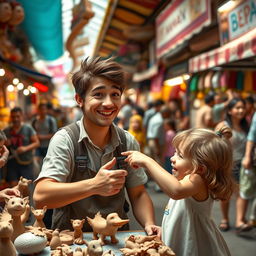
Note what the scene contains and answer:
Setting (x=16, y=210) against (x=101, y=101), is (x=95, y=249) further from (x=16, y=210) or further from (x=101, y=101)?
(x=101, y=101)

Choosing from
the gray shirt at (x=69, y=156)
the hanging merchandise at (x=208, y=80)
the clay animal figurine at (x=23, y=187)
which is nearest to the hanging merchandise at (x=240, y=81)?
the hanging merchandise at (x=208, y=80)

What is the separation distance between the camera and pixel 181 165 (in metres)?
1.78

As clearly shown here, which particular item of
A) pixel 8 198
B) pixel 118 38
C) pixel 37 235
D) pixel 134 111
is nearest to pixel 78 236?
pixel 37 235

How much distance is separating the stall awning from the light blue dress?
284 centimetres

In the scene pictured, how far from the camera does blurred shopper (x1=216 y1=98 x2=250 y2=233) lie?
13.6ft

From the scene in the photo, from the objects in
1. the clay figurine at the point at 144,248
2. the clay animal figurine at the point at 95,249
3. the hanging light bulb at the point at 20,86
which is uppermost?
the hanging light bulb at the point at 20,86

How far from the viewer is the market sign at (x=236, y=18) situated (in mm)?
4008

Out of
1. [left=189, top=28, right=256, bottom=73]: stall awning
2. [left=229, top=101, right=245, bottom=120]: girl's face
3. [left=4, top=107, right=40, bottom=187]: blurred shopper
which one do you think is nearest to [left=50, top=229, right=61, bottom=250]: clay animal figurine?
[left=4, top=107, right=40, bottom=187]: blurred shopper

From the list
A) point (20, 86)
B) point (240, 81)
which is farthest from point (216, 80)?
point (20, 86)

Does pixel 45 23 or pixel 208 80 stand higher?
pixel 45 23

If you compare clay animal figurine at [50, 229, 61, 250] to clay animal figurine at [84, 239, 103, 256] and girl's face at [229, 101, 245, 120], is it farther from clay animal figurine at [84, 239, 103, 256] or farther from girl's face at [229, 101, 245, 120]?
girl's face at [229, 101, 245, 120]

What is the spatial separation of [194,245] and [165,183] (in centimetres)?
37

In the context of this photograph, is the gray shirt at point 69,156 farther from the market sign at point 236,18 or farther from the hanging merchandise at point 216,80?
the hanging merchandise at point 216,80

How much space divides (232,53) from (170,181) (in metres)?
3.62
